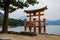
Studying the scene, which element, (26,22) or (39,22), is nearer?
(39,22)

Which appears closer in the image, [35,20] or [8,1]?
[8,1]

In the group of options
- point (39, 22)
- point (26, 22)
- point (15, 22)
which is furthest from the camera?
point (15, 22)

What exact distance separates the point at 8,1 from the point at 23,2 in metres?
1.24

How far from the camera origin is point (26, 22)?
65.2 ft

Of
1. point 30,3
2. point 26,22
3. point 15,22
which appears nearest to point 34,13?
point 26,22

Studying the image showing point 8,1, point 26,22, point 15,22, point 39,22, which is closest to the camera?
point 8,1

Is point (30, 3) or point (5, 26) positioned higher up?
point (30, 3)

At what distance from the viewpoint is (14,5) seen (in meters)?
13.3

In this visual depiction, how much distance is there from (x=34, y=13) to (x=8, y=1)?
17.2 feet

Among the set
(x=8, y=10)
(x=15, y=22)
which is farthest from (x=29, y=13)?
(x=15, y=22)

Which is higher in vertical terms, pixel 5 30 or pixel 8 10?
pixel 8 10

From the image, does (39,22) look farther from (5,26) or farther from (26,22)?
(5,26)

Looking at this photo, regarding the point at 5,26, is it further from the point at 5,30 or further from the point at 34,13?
the point at 34,13

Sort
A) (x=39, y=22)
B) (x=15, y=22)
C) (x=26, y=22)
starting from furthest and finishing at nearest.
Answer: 1. (x=15, y=22)
2. (x=26, y=22)
3. (x=39, y=22)
